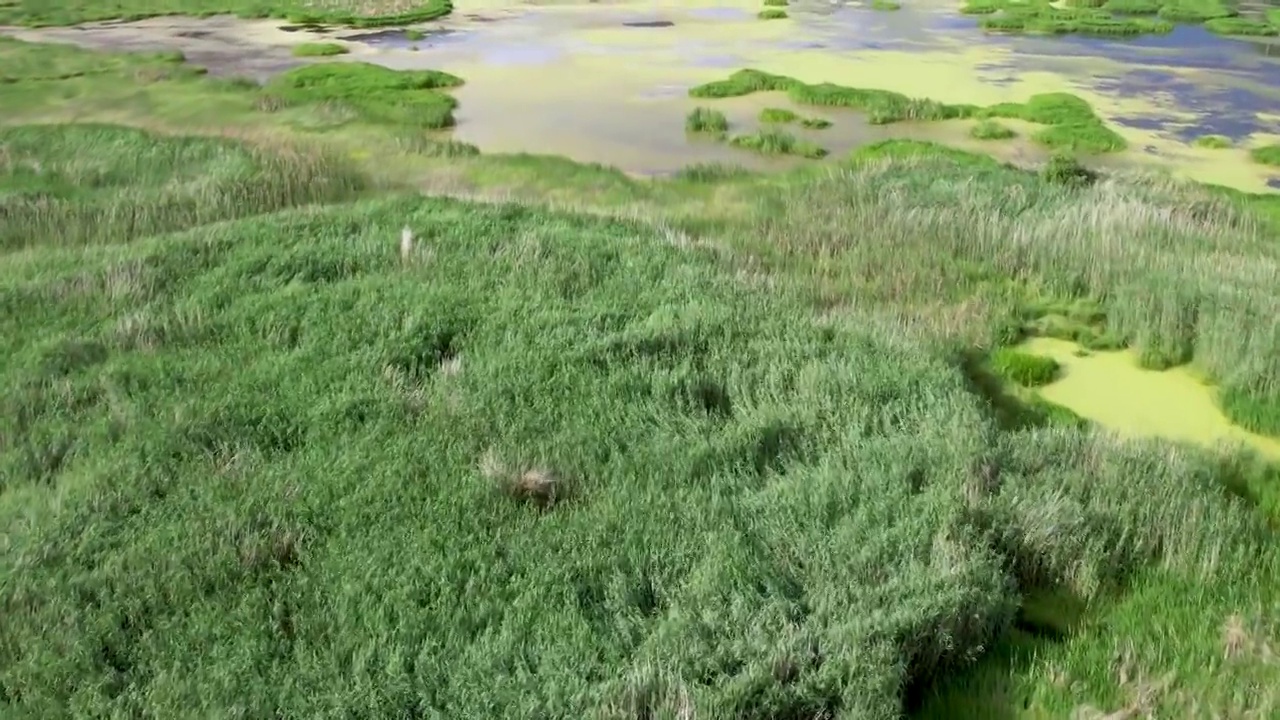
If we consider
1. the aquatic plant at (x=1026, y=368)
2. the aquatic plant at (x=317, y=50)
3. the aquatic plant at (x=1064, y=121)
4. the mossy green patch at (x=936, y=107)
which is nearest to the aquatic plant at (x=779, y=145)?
the mossy green patch at (x=936, y=107)

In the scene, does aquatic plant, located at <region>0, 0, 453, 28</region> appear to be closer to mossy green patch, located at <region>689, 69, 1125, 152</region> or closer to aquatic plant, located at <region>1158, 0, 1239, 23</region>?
mossy green patch, located at <region>689, 69, 1125, 152</region>

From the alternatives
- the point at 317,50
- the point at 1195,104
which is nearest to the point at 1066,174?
the point at 1195,104

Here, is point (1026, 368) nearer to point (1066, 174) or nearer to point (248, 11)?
point (1066, 174)

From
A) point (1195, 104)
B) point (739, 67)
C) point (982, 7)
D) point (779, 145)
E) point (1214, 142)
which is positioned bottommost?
point (779, 145)

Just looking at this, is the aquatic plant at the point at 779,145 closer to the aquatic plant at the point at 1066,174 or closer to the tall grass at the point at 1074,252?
the tall grass at the point at 1074,252

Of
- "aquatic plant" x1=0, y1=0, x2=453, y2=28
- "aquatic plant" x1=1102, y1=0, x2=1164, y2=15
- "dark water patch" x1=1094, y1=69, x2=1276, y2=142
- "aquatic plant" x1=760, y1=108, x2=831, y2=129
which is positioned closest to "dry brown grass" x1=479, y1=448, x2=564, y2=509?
"aquatic plant" x1=760, y1=108, x2=831, y2=129

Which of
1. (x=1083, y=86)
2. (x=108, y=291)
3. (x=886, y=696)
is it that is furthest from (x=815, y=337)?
(x=1083, y=86)

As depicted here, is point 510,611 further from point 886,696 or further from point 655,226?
point 655,226
